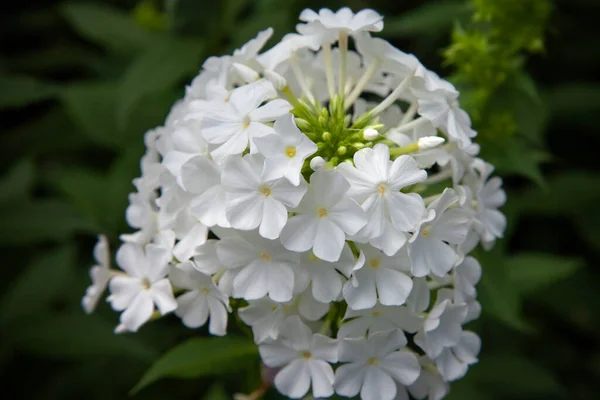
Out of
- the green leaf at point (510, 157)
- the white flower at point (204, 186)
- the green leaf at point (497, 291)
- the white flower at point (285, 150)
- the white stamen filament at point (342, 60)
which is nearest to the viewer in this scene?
the white flower at point (285, 150)

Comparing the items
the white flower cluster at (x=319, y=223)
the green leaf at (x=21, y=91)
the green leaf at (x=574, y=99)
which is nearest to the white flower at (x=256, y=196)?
the white flower cluster at (x=319, y=223)

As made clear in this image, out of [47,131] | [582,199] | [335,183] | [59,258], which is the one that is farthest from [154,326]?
[582,199]

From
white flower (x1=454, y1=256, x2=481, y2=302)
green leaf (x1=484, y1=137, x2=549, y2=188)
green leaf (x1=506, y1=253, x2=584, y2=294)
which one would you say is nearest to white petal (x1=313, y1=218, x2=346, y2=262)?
white flower (x1=454, y1=256, x2=481, y2=302)

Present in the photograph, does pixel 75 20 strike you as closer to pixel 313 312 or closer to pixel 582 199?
pixel 313 312

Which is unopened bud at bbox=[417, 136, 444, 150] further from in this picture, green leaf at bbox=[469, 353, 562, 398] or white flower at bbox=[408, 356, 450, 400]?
green leaf at bbox=[469, 353, 562, 398]

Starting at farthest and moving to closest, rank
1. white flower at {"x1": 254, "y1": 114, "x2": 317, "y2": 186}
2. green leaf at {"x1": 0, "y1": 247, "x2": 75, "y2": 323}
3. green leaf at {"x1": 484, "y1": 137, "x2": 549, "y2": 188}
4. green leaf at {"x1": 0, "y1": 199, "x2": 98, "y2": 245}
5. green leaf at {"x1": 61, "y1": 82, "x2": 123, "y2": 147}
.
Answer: green leaf at {"x1": 61, "y1": 82, "x2": 123, "y2": 147} → green leaf at {"x1": 0, "y1": 199, "x2": 98, "y2": 245} → green leaf at {"x1": 0, "y1": 247, "x2": 75, "y2": 323} → green leaf at {"x1": 484, "y1": 137, "x2": 549, "y2": 188} → white flower at {"x1": 254, "y1": 114, "x2": 317, "y2": 186}

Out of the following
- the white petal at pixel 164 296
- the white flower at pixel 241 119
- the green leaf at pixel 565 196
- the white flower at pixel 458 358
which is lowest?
the green leaf at pixel 565 196

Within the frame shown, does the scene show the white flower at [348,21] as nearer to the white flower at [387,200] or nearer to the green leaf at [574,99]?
the white flower at [387,200]

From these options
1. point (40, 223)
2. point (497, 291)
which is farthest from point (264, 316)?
point (40, 223)
